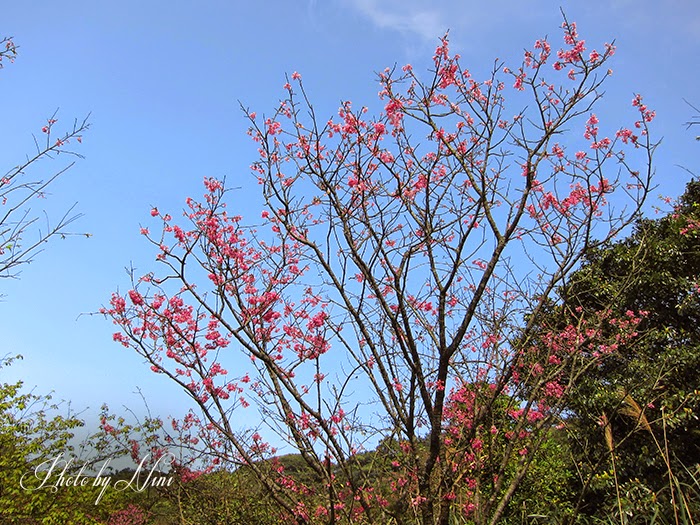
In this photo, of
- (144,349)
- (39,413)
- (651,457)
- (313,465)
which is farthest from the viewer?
(39,413)

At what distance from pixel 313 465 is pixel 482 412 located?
1711mm

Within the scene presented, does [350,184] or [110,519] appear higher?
[350,184]

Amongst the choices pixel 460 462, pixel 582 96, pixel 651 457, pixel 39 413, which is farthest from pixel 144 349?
pixel 651 457

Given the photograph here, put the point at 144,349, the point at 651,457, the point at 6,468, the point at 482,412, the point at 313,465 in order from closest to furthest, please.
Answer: the point at 482,412 < the point at 313,465 < the point at 144,349 < the point at 651,457 < the point at 6,468

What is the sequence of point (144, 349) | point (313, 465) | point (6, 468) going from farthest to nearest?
point (6, 468)
point (144, 349)
point (313, 465)

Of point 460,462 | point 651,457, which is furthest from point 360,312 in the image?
point 651,457

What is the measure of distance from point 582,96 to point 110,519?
12909mm

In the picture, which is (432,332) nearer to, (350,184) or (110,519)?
(350,184)

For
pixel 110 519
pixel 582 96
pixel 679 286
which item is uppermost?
pixel 582 96

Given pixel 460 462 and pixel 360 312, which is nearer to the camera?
pixel 460 462

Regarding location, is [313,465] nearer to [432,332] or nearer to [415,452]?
[415,452]

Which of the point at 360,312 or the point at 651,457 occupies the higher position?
the point at 360,312

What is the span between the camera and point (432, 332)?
17.4ft

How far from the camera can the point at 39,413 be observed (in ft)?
34.0
